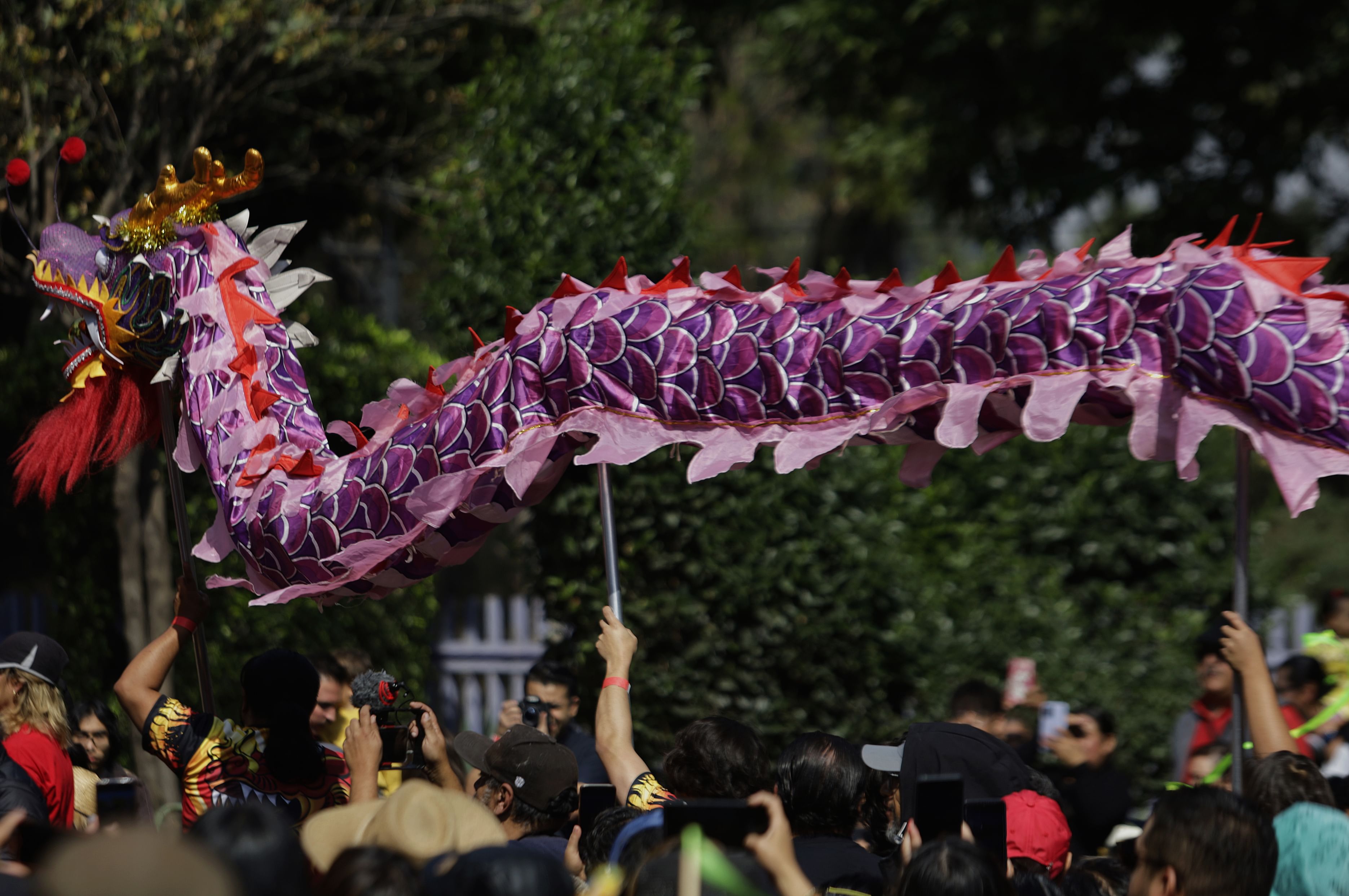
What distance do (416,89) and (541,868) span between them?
243 inches

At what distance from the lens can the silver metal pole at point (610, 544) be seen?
3.45 metres

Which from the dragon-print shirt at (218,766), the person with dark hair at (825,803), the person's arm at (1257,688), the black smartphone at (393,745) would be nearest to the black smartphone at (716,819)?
the person with dark hair at (825,803)

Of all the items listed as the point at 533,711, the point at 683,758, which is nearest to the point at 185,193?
the point at 533,711

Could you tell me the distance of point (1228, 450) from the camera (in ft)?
28.9

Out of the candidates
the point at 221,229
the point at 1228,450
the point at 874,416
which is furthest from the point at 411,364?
the point at 1228,450

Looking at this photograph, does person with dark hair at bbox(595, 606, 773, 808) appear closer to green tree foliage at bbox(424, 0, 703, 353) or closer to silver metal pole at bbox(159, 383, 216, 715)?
silver metal pole at bbox(159, 383, 216, 715)

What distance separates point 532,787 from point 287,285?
155 cm

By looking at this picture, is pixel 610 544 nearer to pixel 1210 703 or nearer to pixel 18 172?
pixel 18 172

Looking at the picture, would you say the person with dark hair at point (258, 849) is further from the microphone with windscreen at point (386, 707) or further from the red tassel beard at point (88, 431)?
the red tassel beard at point (88, 431)

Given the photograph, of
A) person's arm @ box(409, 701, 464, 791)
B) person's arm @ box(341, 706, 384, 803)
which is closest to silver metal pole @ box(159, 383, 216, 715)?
person's arm @ box(409, 701, 464, 791)

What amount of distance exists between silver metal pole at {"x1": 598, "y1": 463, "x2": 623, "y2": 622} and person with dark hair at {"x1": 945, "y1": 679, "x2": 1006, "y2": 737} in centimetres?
186

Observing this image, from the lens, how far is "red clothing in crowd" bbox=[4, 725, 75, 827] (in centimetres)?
333

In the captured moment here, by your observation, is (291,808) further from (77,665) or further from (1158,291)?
(77,665)

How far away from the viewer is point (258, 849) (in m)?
2.01
